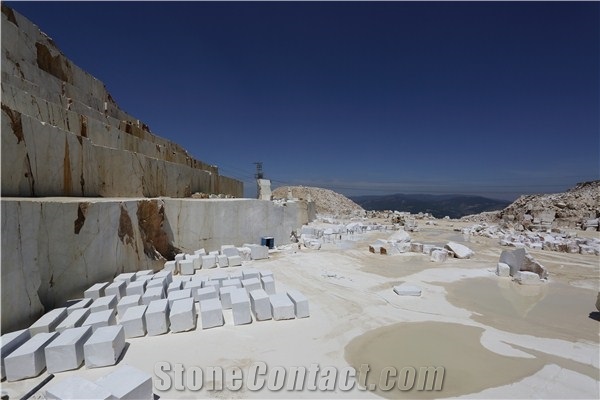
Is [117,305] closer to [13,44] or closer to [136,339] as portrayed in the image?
[136,339]

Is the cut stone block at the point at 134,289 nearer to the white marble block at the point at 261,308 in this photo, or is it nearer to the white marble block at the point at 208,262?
the white marble block at the point at 261,308

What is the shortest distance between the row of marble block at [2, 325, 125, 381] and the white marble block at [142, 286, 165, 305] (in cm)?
167

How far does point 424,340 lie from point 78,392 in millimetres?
4949

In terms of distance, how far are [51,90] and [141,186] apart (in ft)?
16.8

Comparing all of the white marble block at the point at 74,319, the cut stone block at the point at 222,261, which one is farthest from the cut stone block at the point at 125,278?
the cut stone block at the point at 222,261

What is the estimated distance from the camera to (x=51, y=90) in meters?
11.2

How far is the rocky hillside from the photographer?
39938 mm

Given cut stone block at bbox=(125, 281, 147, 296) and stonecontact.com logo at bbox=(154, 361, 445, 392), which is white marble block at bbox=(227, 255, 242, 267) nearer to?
cut stone block at bbox=(125, 281, 147, 296)

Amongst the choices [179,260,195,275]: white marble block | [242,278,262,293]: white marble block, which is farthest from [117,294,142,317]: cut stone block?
[179,260,195,275]: white marble block

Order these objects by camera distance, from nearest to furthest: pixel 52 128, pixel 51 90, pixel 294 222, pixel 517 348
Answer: pixel 517 348, pixel 52 128, pixel 51 90, pixel 294 222

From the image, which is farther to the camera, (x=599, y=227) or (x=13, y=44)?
(x=599, y=227)

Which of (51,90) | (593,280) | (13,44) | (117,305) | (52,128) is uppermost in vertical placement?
(13,44)

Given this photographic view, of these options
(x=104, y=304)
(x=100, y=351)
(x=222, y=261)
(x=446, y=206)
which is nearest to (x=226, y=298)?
(x=104, y=304)

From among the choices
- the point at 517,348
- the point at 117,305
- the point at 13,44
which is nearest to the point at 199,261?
the point at 117,305
